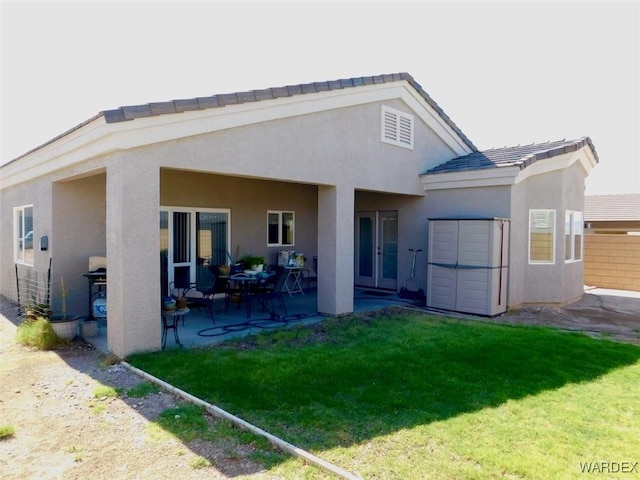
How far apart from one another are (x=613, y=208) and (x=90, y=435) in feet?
88.6

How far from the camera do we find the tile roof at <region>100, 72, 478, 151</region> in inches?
239

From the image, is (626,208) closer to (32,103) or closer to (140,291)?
(140,291)

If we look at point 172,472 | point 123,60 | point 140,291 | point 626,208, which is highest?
point 123,60

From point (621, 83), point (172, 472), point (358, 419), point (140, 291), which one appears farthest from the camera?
point (621, 83)

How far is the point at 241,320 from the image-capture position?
9.08 metres

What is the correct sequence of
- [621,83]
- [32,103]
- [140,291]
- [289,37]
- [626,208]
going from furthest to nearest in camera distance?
1. [626,208]
2. [32,103]
3. [621,83]
4. [289,37]
5. [140,291]

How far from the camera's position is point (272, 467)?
3.60 m

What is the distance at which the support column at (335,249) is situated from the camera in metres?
9.37

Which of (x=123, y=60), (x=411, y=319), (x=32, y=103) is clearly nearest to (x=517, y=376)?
(x=411, y=319)

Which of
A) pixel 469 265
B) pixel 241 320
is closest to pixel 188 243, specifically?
pixel 241 320

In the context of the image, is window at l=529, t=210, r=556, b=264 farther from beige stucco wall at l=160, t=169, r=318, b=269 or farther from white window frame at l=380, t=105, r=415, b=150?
beige stucco wall at l=160, t=169, r=318, b=269

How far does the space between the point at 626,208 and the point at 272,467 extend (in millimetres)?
26036

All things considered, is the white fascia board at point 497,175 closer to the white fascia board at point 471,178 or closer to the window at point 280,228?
the white fascia board at point 471,178

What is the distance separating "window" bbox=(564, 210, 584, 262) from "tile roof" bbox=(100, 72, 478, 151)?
5.59m
